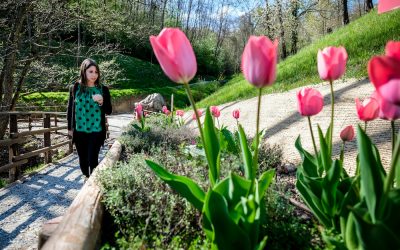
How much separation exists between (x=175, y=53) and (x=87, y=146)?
3.07 meters

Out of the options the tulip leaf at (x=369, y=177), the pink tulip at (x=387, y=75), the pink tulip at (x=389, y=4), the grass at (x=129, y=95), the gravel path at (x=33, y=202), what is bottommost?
the gravel path at (x=33, y=202)

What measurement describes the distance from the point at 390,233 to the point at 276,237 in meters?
0.63

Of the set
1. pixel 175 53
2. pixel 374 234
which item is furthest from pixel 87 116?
pixel 374 234

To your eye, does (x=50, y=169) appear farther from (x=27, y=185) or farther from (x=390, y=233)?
(x=390, y=233)

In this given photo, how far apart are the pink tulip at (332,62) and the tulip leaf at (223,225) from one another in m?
0.65

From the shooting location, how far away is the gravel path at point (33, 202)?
147 inches

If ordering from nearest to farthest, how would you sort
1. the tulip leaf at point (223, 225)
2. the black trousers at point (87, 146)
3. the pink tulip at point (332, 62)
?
1. the tulip leaf at point (223, 225)
2. the pink tulip at point (332, 62)
3. the black trousers at point (87, 146)

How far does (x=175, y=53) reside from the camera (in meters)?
1.09

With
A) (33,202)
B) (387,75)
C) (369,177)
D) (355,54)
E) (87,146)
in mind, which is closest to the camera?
(387,75)

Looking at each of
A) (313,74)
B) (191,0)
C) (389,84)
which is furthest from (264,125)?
(191,0)

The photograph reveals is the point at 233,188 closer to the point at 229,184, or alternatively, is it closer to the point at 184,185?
the point at 229,184

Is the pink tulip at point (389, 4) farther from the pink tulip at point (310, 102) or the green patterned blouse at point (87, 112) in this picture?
the green patterned blouse at point (87, 112)

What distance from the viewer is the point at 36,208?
178 inches

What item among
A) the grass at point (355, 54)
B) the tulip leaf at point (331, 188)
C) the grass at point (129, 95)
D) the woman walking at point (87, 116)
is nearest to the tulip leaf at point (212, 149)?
the tulip leaf at point (331, 188)
